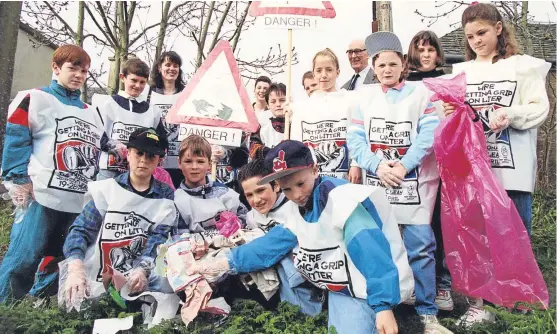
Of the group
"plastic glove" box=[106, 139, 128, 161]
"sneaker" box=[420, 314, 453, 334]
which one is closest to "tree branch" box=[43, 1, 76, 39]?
"plastic glove" box=[106, 139, 128, 161]

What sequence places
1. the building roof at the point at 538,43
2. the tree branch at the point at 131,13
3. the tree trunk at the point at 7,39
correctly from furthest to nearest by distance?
the tree branch at the point at 131,13, the building roof at the point at 538,43, the tree trunk at the point at 7,39

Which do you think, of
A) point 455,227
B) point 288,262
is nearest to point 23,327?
point 288,262

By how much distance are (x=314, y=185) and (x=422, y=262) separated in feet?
3.12

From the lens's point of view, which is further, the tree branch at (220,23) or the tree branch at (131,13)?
the tree branch at (220,23)

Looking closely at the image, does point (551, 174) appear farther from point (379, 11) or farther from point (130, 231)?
point (130, 231)

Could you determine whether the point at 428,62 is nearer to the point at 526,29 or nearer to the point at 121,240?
the point at 121,240

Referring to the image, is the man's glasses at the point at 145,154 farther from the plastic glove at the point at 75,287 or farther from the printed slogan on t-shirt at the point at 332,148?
the printed slogan on t-shirt at the point at 332,148

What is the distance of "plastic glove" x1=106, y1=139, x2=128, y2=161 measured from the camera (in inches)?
152

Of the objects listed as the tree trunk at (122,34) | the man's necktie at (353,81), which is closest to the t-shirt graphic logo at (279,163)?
the man's necktie at (353,81)

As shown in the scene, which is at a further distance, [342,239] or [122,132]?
[122,132]

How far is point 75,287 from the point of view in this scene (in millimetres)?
2871

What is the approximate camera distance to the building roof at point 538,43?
8094 millimetres

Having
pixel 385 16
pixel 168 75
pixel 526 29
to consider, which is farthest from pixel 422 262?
pixel 526 29

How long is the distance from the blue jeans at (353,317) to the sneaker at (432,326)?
465 mm
